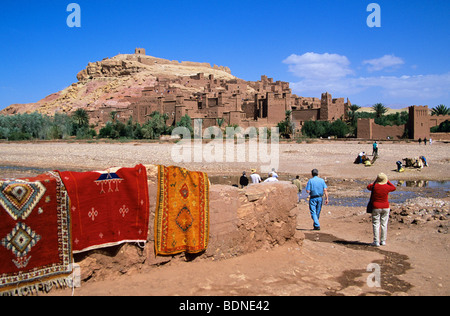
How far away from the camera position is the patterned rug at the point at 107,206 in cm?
420

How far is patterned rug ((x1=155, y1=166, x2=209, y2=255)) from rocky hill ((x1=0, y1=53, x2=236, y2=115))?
64683mm

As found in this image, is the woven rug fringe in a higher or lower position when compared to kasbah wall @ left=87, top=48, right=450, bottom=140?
lower

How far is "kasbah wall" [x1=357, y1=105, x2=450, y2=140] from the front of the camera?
3897cm

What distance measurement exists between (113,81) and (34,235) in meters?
88.8

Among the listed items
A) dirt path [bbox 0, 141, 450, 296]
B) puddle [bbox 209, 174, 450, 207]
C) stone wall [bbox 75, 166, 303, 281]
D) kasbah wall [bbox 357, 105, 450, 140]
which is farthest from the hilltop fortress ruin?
stone wall [bbox 75, 166, 303, 281]

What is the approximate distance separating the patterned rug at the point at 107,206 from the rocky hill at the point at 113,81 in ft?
214

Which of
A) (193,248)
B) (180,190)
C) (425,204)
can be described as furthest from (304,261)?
(425,204)

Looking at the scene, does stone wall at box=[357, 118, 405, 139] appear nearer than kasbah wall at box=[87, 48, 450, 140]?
Yes

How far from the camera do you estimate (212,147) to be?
3161 centimetres

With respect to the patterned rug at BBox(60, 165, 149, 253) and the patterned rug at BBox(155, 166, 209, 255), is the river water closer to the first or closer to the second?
the patterned rug at BBox(155, 166, 209, 255)

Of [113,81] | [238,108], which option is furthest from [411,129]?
[113,81]

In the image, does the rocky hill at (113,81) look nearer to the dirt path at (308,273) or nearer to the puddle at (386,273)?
the puddle at (386,273)

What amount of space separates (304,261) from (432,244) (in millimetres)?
3042
